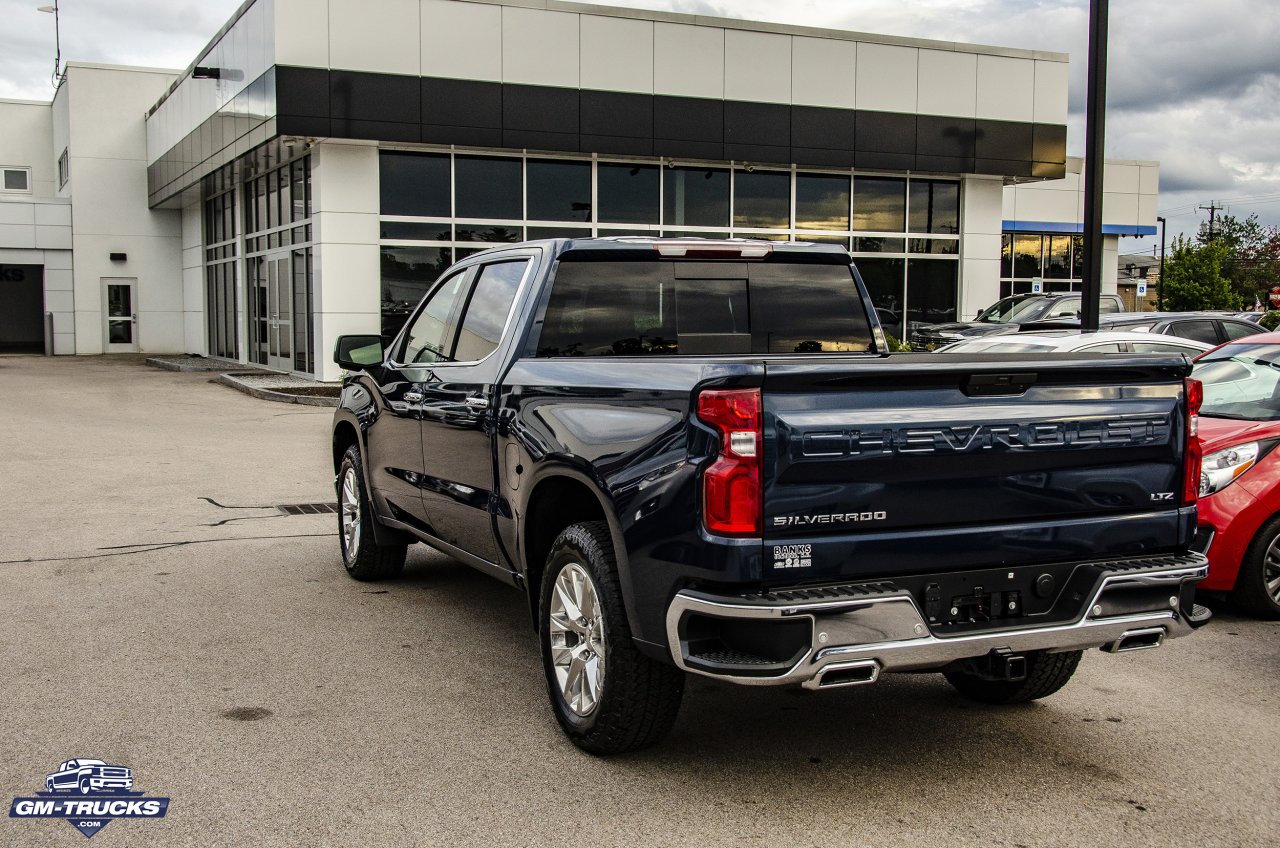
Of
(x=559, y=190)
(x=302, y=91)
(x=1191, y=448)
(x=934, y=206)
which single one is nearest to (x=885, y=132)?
(x=934, y=206)

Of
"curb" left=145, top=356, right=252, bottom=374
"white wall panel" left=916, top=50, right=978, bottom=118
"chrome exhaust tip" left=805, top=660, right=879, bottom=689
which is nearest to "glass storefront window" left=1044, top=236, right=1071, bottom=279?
"white wall panel" left=916, top=50, right=978, bottom=118

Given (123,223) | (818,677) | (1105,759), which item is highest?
(123,223)

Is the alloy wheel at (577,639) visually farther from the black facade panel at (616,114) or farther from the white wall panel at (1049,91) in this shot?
the white wall panel at (1049,91)

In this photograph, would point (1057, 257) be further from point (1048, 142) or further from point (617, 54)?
point (617, 54)

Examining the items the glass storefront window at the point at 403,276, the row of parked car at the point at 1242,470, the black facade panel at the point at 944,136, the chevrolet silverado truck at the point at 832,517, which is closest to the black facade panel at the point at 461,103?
the glass storefront window at the point at 403,276

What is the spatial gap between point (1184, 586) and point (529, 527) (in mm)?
2503

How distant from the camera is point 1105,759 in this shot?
14.9 feet

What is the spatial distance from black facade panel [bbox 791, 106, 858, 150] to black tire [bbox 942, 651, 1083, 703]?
65.2 feet

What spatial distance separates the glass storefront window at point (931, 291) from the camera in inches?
1035

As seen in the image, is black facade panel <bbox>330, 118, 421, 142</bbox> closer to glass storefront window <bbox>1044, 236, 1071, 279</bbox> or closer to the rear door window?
the rear door window

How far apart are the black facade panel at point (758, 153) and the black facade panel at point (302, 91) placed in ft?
25.0

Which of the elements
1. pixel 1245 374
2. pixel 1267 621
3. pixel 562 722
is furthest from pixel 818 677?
pixel 1245 374

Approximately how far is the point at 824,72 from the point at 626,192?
15.2 feet

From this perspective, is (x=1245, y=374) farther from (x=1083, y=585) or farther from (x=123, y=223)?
(x=123, y=223)
